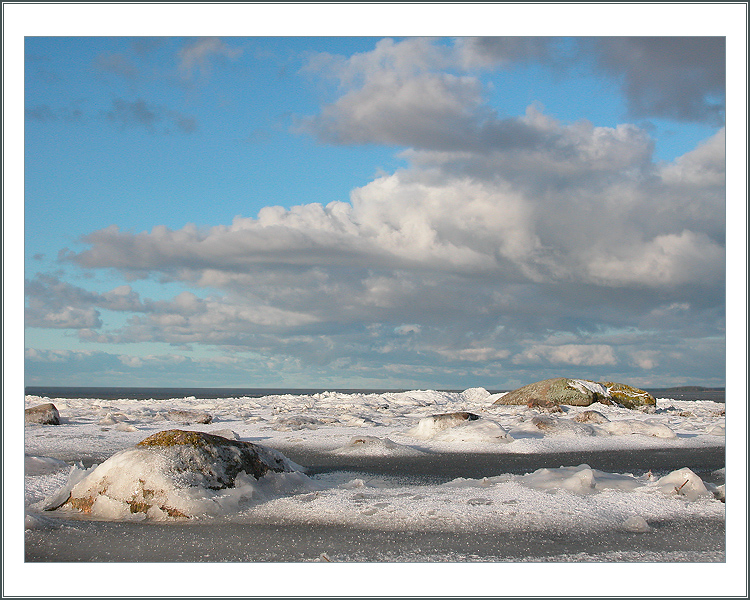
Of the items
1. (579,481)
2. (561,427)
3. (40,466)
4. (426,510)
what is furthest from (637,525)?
(561,427)

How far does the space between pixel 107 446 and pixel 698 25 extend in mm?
6881

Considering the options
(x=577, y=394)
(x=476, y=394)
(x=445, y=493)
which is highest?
(x=445, y=493)

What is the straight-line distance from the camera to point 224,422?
960 centimetres

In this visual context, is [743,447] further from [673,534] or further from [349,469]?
[349,469]

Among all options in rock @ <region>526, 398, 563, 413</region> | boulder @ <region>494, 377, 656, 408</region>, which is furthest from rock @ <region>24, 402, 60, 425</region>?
boulder @ <region>494, 377, 656, 408</region>

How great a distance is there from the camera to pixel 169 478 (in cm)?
363

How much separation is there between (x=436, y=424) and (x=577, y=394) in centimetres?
744

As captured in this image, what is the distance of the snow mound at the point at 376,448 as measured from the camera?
6.09 m

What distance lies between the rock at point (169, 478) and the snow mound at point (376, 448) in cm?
208

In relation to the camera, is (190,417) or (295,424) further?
(190,417)

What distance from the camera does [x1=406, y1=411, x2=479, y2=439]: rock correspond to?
7.42 m

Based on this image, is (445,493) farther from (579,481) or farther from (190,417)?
(190,417)

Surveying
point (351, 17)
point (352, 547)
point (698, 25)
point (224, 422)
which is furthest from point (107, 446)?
point (698, 25)

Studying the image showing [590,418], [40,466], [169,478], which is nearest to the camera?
[169,478]
